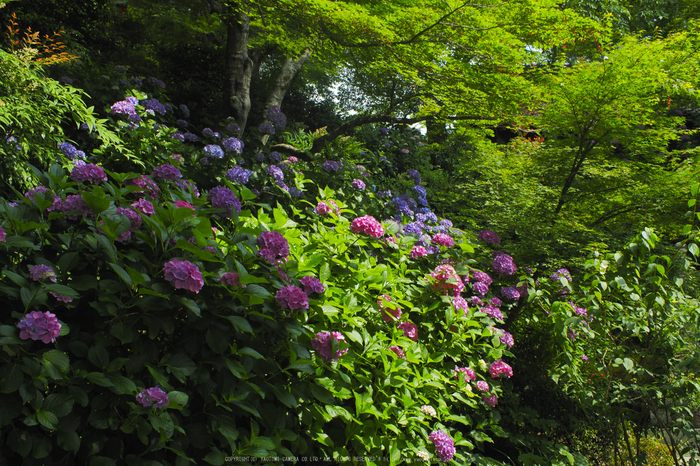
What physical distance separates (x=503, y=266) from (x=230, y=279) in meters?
2.70

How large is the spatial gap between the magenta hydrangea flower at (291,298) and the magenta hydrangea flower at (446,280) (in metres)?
1.25

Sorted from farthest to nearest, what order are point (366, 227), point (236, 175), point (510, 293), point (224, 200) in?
point (236, 175) < point (510, 293) < point (366, 227) < point (224, 200)

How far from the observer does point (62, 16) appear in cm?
880

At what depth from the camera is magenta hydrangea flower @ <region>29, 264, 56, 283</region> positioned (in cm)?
116

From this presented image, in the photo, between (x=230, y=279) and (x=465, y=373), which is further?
(x=465, y=373)

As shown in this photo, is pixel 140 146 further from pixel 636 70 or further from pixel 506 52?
pixel 636 70

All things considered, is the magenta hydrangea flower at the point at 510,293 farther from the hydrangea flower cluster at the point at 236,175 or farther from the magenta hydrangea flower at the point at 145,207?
the magenta hydrangea flower at the point at 145,207

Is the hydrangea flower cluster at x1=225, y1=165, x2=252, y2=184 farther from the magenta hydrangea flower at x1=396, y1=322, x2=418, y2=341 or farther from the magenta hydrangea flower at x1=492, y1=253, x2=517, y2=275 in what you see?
the magenta hydrangea flower at x1=492, y1=253, x2=517, y2=275

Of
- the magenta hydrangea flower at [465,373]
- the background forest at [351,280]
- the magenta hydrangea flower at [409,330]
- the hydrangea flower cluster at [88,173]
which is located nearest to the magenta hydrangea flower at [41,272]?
the background forest at [351,280]

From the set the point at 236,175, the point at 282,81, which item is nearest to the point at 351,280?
the point at 236,175

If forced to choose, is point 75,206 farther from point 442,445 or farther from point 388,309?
point 442,445

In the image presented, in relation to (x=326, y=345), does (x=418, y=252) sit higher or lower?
higher

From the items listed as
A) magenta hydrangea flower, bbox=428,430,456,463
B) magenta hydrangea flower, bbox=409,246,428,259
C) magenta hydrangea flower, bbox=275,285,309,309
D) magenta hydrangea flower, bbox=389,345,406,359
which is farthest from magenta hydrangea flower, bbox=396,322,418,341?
magenta hydrangea flower, bbox=275,285,309,309

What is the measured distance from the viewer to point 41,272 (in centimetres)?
118
